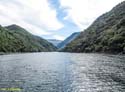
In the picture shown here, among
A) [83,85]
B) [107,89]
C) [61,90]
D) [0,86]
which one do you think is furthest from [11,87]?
[107,89]

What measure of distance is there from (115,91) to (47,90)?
680 inches

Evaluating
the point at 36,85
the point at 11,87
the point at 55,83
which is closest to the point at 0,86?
the point at 11,87

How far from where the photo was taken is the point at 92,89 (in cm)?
6216

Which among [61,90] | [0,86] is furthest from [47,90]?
[0,86]

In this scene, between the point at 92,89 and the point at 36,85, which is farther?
the point at 36,85

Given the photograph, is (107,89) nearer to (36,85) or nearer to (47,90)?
(47,90)

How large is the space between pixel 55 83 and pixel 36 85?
21.5 feet

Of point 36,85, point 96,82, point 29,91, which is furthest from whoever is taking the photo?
point 96,82

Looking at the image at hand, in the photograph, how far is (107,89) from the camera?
→ 61.3 metres

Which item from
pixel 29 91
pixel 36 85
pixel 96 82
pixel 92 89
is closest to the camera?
pixel 29 91

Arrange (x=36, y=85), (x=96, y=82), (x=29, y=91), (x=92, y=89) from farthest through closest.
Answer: (x=96, y=82) < (x=36, y=85) < (x=92, y=89) < (x=29, y=91)

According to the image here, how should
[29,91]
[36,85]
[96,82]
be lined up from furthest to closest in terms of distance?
[96,82]
[36,85]
[29,91]

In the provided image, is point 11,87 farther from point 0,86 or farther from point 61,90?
point 61,90

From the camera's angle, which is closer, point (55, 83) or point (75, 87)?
point (75, 87)
